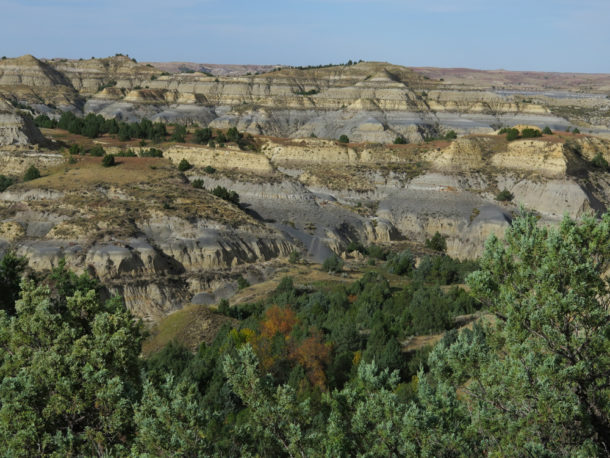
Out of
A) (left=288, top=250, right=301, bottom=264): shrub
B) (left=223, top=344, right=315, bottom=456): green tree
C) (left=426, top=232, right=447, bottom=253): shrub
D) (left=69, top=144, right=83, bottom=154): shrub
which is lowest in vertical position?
(left=426, top=232, right=447, bottom=253): shrub

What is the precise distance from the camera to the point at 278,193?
200 feet

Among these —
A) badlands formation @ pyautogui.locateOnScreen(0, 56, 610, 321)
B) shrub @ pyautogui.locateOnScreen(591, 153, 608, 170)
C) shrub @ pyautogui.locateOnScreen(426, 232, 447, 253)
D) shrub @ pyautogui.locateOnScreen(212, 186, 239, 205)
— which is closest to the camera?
badlands formation @ pyautogui.locateOnScreen(0, 56, 610, 321)

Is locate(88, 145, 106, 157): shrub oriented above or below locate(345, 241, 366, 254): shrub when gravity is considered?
above

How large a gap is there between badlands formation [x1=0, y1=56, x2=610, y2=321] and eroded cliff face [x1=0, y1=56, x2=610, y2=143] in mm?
774

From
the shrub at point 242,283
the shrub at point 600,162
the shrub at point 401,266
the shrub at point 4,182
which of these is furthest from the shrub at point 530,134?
the shrub at point 4,182

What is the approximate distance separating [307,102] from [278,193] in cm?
6536

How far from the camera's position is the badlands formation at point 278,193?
4194 centimetres

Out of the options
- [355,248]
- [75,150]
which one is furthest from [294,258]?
[75,150]

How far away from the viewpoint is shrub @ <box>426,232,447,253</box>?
56.7 metres

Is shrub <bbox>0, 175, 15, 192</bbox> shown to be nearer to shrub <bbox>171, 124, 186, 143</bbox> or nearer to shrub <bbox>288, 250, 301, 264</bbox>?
shrub <bbox>171, 124, 186, 143</bbox>

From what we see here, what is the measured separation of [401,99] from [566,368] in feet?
353

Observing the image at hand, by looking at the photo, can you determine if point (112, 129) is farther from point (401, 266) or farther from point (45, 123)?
point (401, 266)

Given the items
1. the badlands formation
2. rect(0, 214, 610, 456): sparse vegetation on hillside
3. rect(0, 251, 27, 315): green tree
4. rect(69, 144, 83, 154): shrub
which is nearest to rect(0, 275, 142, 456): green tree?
rect(0, 214, 610, 456): sparse vegetation on hillside

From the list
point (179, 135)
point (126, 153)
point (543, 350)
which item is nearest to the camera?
point (543, 350)
